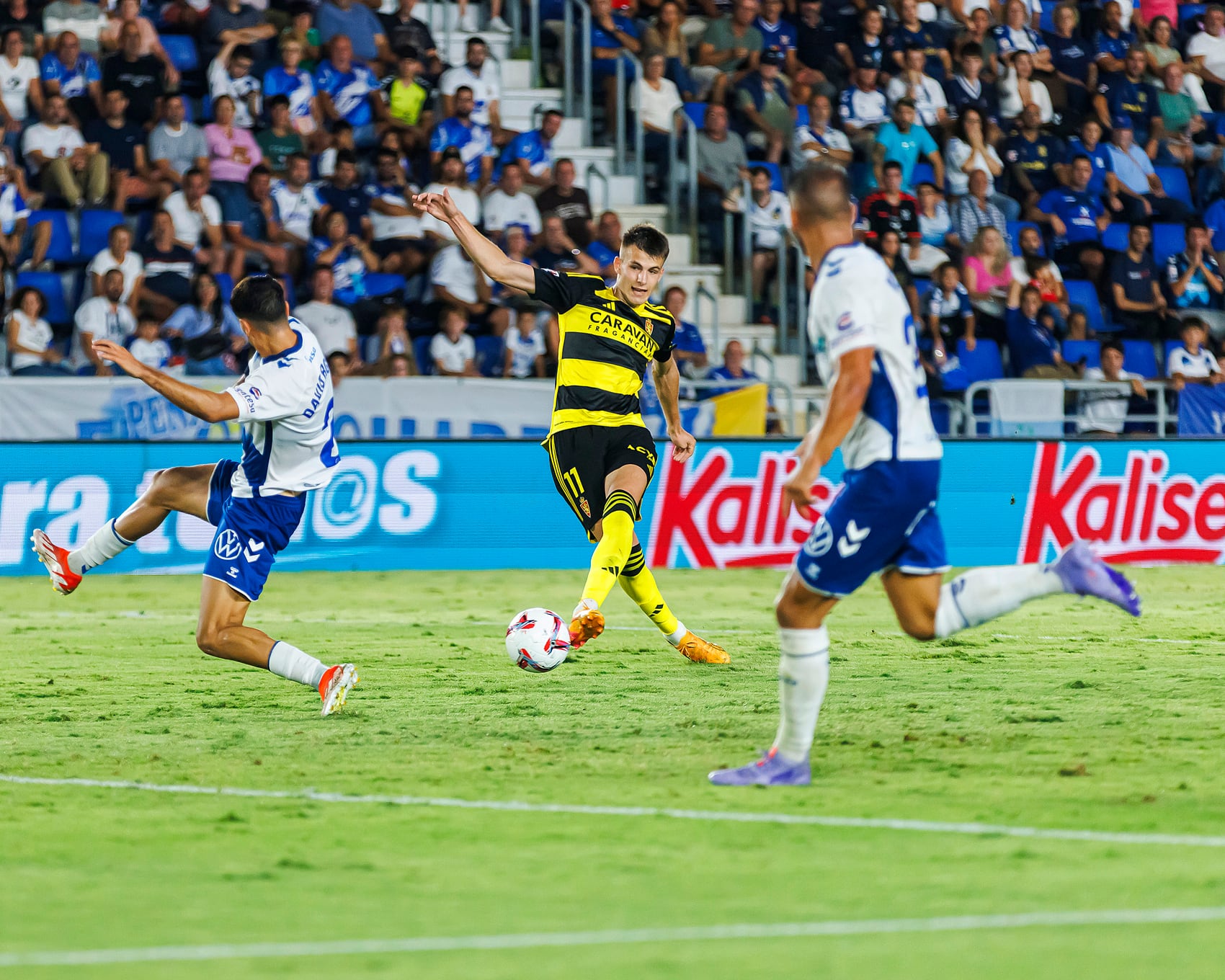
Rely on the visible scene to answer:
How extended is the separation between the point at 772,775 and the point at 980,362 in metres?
14.3

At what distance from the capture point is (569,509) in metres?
16.8

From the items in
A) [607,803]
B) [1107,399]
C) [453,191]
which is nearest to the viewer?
[607,803]

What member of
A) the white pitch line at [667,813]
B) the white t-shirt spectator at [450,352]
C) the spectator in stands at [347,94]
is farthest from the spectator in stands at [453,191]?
the white pitch line at [667,813]

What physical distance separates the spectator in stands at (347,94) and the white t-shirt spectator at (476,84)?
41.4 inches

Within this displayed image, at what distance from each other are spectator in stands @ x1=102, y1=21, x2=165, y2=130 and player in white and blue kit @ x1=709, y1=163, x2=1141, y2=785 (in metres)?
13.6

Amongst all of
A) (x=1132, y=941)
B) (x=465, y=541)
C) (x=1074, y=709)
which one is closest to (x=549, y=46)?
(x=465, y=541)

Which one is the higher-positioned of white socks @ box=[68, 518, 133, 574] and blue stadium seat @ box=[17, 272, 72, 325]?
blue stadium seat @ box=[17, 272, 72, 325]

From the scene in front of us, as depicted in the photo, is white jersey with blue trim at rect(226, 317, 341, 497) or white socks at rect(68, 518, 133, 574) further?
white socks at rect(68, 518, 133, 574)

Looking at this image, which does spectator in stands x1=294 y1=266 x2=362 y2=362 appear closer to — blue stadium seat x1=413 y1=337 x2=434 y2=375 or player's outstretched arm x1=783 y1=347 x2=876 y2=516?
blue stadium seat x1=413 y1=337 x2=434 y2=375

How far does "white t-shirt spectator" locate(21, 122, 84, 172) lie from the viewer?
59.2 ft

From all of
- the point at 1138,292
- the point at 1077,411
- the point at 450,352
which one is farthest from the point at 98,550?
the point at 1138,292

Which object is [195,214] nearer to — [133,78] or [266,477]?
[133,78]

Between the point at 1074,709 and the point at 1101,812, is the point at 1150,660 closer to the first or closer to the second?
the point at 1074,709

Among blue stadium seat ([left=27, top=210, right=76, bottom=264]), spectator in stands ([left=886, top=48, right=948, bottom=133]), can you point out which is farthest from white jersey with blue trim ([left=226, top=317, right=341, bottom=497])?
spectator in stands ([left=886, top=48, right=948, bottom=133])
